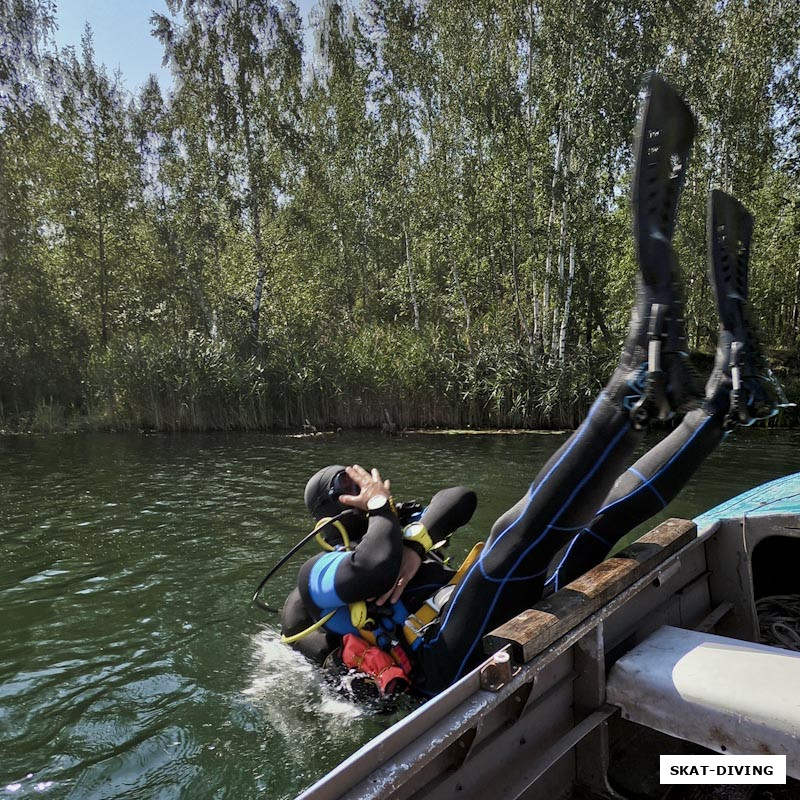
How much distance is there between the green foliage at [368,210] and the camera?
14062 millimetres

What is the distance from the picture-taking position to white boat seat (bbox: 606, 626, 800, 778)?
5.58 feet

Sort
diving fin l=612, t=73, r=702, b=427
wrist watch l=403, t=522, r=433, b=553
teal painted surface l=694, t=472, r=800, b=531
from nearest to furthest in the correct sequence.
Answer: diving fin l=612, t=73, r=702, b=427, wrist watch l=403, t=522, r=433, b=553, teal painted surface l=694, t=472, r=800, b=531

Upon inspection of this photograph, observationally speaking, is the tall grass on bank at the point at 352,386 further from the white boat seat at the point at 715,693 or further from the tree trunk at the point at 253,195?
the white boat seat at the point at 715,693

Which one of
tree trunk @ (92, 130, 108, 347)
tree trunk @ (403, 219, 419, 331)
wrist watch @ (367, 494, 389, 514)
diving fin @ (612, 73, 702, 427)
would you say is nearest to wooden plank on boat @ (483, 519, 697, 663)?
diving fin @ (612, 73, 702, 427)

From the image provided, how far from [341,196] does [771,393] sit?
17.9m

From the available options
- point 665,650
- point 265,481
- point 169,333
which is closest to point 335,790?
point 665,650

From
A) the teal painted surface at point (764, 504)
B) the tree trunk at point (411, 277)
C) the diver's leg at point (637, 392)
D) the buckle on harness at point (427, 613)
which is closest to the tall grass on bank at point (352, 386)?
the tree trunk at point (411, 277)

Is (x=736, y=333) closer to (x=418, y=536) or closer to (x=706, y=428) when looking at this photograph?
(x=706, y=428)

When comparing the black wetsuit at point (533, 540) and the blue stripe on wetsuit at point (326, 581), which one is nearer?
the black wetsuit at point (533, 540)

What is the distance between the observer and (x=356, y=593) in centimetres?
257

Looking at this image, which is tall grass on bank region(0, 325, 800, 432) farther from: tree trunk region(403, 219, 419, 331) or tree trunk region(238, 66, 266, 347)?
tree trunk region(238, 66, 266, 347)

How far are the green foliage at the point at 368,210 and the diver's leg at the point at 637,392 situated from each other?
10.9 metres

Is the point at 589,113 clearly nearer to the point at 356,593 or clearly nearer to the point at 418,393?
the point at 418,393

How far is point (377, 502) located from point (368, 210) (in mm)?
17524
